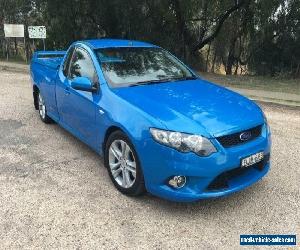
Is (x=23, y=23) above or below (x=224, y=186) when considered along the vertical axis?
above

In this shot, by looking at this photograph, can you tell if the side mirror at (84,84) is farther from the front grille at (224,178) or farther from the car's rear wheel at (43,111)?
the car's rear wheel at (43,111)

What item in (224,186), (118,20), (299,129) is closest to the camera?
(224,186)

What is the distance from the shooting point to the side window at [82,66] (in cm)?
525

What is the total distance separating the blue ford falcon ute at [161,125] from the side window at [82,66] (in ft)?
0.06

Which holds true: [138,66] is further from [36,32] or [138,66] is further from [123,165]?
[36,32]

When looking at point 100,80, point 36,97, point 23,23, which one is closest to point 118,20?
point 23,23

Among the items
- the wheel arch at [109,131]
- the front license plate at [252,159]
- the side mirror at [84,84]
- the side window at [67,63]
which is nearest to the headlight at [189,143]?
the front license plate at [252,159]

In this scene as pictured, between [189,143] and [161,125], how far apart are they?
0.34 metres

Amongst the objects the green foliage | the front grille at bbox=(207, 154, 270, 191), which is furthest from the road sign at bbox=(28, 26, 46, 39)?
the front grille at bbox=(207, 154, 270, 191)

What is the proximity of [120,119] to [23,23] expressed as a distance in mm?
17074

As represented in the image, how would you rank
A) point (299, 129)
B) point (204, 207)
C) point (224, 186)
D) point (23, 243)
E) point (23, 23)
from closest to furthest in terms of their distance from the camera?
point (23, 243)
point (224, 186)
point (204, 207)
point (299, 129)
point (23, 23)

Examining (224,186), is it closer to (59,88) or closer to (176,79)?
(176,79)

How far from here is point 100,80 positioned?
5.01 m

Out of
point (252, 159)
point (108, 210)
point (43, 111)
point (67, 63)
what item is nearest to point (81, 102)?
point (67, 63)
